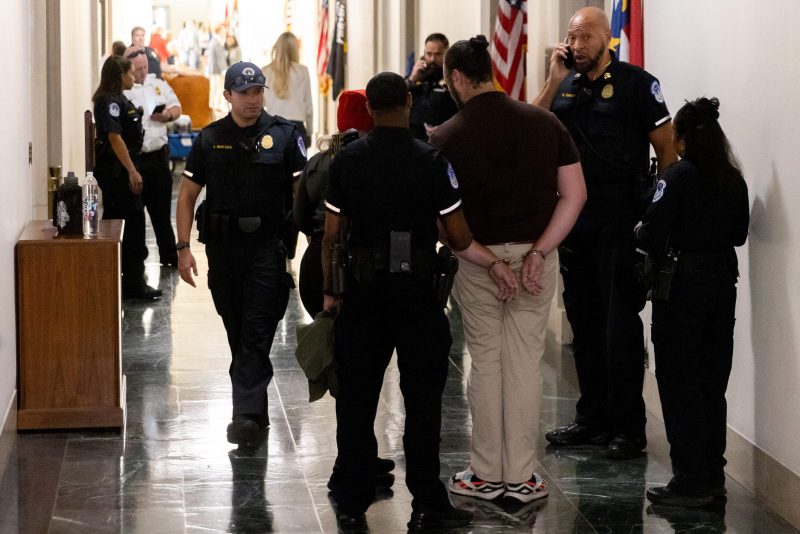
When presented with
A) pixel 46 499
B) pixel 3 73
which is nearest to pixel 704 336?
pixel 46 499

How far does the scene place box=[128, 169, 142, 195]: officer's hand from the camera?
28.5ft

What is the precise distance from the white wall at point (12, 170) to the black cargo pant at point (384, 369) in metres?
1.54

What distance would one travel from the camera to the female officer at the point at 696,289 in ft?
14.7

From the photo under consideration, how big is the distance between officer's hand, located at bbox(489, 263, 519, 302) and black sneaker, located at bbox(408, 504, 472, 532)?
2.44ft

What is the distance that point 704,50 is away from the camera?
535 centimetres

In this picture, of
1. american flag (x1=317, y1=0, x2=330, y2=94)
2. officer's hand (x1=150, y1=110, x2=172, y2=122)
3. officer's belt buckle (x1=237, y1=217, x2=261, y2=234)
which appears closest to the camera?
officer's belt buckle (x1=237, y1=217, x2=261, y2=234)

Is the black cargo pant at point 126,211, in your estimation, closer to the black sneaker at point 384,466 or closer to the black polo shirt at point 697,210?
the black sneaker at point 384,466

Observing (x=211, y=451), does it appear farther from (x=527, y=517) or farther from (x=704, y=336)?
(x=704, y=336)

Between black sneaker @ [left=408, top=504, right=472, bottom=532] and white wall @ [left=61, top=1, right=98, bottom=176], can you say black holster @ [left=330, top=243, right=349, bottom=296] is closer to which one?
black sneaker @ [left=408, top=504, right=472, bottom=532]

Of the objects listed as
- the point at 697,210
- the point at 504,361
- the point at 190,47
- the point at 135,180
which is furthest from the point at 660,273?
the point at 190,47

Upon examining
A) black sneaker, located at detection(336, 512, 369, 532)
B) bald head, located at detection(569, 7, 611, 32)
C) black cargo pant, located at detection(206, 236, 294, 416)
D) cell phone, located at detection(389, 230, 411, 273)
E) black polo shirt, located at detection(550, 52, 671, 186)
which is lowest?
black sneaker, located at detection(336, 512, 369, 532)

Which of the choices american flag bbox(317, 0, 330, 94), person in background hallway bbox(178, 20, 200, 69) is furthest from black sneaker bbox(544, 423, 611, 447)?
person in background hallway bbox(178, 20, 200, 69)

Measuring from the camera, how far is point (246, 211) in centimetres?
538

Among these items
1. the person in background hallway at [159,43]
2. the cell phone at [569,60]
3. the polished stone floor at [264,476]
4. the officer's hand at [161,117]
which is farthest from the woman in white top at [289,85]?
the person in background hallway at [159,43]
